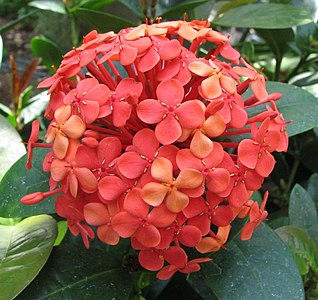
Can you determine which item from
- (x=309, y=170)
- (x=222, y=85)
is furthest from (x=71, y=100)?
(x=309, y=170)

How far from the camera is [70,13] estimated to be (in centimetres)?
113

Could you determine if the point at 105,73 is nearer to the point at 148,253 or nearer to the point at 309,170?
the point at 148,253

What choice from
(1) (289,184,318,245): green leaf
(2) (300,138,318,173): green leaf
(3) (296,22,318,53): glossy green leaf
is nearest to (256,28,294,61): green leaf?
(3) (296,22,318,53): glossy green leaf

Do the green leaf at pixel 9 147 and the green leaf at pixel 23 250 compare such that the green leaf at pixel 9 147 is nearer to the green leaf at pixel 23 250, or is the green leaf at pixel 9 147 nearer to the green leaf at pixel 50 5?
the green leaf at pixel 23 250

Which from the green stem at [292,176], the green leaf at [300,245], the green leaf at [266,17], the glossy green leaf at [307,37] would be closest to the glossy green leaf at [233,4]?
the green leaf at [266,17]

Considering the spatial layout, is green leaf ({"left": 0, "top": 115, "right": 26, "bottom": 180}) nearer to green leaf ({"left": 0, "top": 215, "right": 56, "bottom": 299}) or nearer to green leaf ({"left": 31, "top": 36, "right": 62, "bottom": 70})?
green leaf ({"left": 0, "top": 215, "right": 56, "bottom": 299})

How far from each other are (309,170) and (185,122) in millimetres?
664

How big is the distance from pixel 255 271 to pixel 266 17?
51cm

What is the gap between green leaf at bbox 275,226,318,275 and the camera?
819 millimetres

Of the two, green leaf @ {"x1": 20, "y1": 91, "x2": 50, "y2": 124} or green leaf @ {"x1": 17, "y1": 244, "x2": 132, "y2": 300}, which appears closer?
green leaf @ {"x1": 17, "y1": 244, "x2": 132, "y2": 300}

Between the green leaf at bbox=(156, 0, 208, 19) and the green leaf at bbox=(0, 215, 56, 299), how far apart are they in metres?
0.44

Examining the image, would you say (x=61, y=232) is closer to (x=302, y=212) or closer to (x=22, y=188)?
(x=22, y=188)

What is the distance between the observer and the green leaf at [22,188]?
29.0 inches

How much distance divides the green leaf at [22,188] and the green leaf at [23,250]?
0.11 feet
